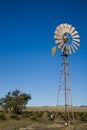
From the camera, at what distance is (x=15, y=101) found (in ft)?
211

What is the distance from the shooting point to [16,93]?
66750 millimetres

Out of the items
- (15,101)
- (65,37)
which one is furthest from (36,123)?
(15,101)

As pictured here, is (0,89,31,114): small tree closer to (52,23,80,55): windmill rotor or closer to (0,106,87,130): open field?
(0,106,87,130): open field

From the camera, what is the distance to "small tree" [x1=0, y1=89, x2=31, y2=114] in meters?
64.4

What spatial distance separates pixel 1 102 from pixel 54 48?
36.6 meters

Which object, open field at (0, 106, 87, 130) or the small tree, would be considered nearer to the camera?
open field at (0, 106, 87, 130)

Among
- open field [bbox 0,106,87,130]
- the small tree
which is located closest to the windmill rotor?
open field [bbox 0,106,87,130]

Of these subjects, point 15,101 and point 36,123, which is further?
point 15,101

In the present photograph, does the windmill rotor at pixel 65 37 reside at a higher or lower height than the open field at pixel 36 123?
higher

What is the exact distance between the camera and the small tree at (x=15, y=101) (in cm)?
6444

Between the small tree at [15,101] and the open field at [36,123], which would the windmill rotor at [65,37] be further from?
the small tree at [15,101]

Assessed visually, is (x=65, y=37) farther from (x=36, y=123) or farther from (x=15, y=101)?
(x=15, y=101)

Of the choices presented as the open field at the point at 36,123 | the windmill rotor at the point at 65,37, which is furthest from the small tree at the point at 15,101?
the windmill rotor at the point at 65,37

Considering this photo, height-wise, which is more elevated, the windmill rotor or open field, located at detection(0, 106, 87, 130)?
the windmill rotor
